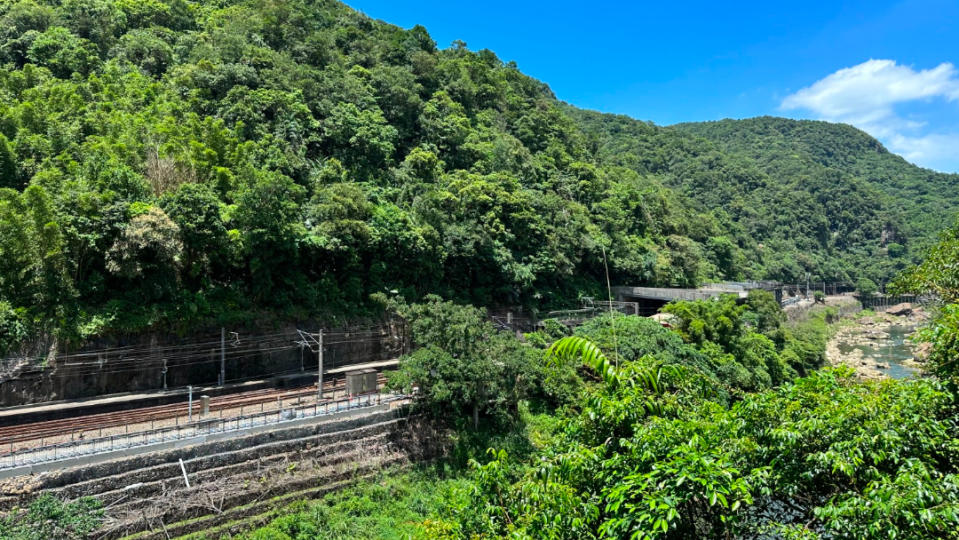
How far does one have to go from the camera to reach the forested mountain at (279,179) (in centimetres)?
2109

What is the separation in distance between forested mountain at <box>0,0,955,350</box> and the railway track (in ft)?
12.0

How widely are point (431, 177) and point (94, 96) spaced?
75.0 feet

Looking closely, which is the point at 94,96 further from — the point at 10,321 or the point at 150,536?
the point at 150,536

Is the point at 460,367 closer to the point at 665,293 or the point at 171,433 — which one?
the point at 171,433

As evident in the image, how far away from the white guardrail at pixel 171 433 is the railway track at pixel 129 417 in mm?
913

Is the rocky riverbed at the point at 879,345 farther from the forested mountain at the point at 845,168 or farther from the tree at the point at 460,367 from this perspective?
the tree at the point at 460,367

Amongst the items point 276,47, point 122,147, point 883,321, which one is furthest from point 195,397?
point 883,321

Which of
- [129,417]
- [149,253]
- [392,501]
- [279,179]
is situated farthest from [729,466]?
[279,179]

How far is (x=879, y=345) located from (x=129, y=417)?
76317mm

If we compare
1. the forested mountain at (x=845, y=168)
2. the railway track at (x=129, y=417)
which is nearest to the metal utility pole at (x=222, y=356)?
the railway track at (x=129, y=417)

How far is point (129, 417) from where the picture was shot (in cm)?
1942

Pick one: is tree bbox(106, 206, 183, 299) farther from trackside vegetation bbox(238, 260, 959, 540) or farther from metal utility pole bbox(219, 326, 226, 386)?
trackside vegetation bbox(238, 260, 959, 540)

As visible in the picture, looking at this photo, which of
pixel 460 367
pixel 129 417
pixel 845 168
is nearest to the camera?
pixel 129 417

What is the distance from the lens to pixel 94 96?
31781mm
